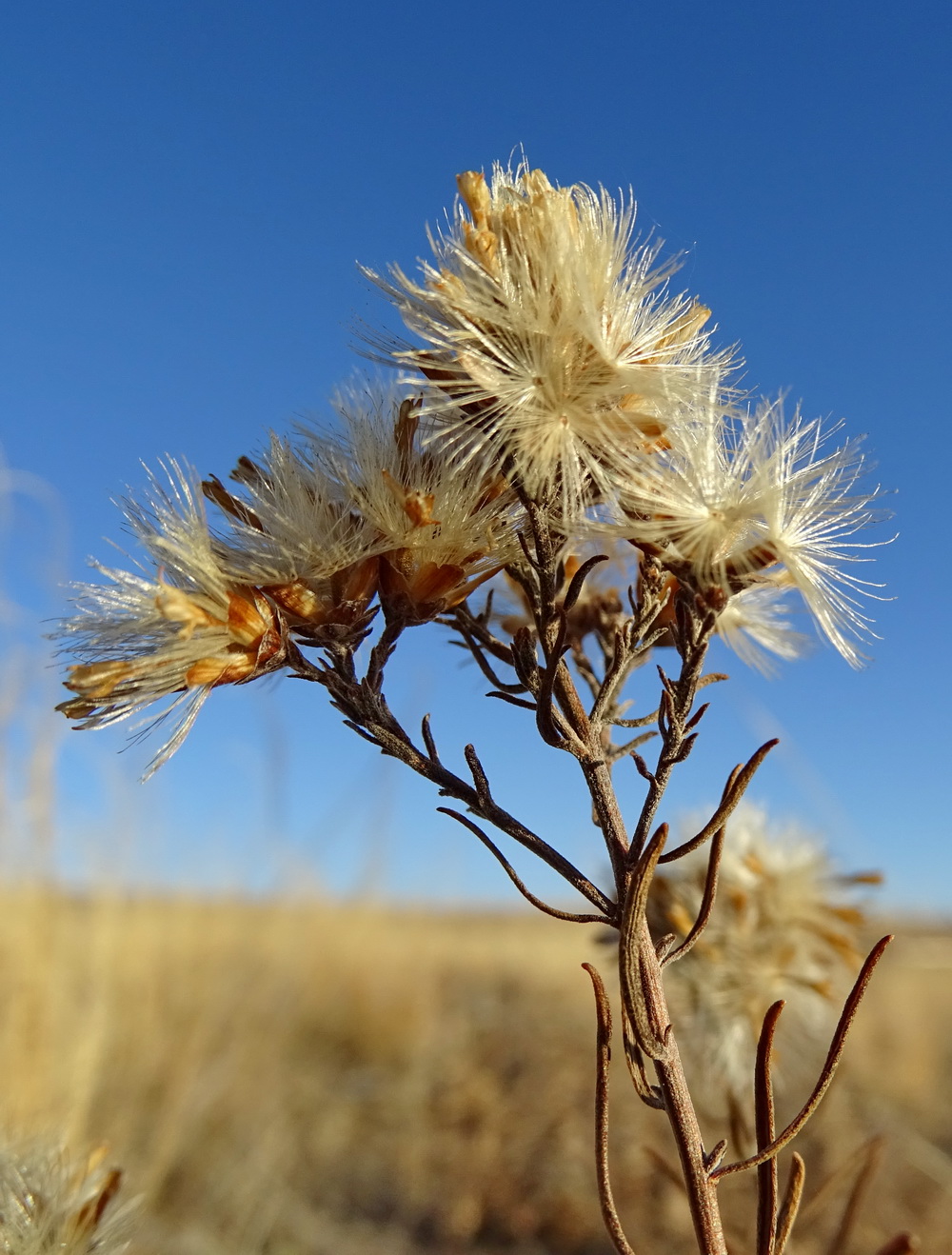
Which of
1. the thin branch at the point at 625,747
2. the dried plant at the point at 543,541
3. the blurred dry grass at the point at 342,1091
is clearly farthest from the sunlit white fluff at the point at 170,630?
the blurred dry grass at the point at 342,1091

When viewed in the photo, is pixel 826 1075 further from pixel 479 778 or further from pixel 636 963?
pixel 479 778

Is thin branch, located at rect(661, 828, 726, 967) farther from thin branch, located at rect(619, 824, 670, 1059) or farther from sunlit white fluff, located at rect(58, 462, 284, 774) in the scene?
sunlit white fluff, located at rect(58, 462, 284, 774)

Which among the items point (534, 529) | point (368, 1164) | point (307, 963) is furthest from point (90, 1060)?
point (534, 529)

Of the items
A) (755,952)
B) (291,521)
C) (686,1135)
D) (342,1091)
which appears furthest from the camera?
(342,1091)

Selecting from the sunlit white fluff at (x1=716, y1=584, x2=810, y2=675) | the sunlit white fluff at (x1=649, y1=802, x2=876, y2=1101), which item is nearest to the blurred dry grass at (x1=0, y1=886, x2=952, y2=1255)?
the sunlit white fluff at (x1=649, y1=802, x2=876, y2=1101)

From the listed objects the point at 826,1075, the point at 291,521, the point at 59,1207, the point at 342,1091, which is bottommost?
the point at 342,1091

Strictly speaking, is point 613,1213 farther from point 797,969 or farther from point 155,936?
point 155,936

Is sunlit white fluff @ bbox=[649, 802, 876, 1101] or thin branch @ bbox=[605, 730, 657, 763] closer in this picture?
thin branch @ bbox=[605, 730, 657, 763]

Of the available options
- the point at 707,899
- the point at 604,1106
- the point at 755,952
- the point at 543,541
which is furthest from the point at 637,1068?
the point at 755,952
